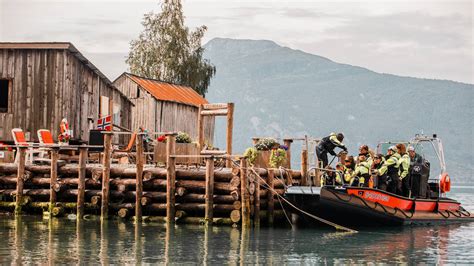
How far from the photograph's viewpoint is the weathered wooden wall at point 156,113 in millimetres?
54375

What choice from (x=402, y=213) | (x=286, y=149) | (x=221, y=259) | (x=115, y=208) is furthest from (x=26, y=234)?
(x=402, y=213)

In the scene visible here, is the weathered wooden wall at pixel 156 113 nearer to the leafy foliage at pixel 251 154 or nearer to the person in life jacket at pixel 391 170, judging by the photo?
the leafy foliage at pixel 251 154

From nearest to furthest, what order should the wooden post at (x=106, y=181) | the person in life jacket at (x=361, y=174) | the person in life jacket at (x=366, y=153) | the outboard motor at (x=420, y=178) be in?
1. the person in life jacket at (x=366, y=153)
2. the wooden post at (x=106, y=181)
3. the person in life jacket at (x=361, y=174)
4. the outboard motor at (x=420, y=178)

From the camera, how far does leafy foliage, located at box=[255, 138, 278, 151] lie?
3434cm

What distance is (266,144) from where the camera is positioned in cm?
3434

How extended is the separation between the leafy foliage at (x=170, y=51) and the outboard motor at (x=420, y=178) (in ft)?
143

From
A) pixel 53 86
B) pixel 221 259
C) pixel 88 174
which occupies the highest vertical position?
pixel 53 86

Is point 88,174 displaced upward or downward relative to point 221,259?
upward

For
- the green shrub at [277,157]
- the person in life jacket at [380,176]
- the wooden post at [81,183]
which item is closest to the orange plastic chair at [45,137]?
the wooden post at [81,183]

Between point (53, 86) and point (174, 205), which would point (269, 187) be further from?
point (53, 86)

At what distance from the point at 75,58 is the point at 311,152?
1143 cm

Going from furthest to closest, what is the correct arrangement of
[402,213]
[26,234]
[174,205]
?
[402,213]
[174,205]
[26,234]

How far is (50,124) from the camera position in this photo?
131 ft

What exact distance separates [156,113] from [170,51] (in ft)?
76.9
